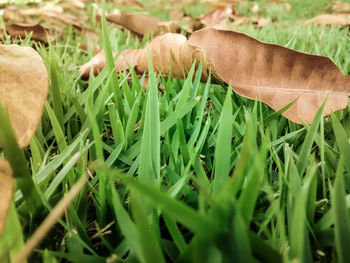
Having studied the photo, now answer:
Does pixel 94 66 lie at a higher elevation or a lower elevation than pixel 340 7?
lower

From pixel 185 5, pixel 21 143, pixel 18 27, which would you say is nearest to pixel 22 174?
pixel 21 143

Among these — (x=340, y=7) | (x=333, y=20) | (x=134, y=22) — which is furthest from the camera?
(x=340, y=7)

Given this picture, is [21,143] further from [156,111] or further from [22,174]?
[156,111]

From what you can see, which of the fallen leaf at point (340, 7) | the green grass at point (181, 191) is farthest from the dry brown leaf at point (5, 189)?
the fallen leaf at point (340, 7)

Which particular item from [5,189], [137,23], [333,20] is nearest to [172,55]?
[5,189]

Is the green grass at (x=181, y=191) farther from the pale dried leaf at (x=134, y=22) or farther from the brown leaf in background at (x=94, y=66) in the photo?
the pale dried leaf at (x=134, y=22)

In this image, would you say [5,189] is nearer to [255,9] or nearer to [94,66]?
[94,66]

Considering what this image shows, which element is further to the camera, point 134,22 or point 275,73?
point 134,22
